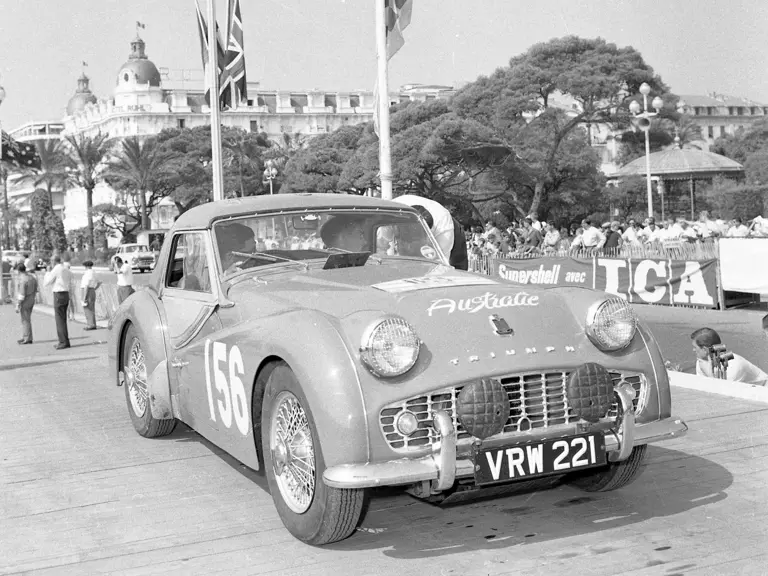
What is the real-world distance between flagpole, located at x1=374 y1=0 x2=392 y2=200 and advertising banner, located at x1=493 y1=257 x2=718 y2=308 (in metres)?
4.85

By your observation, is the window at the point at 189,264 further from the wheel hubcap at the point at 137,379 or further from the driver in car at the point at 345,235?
the driver in car at the point at 345,235

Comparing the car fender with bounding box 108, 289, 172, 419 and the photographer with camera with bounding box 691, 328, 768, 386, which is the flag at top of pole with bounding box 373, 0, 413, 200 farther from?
the car fender with bounding box 108, 289, 172, 419

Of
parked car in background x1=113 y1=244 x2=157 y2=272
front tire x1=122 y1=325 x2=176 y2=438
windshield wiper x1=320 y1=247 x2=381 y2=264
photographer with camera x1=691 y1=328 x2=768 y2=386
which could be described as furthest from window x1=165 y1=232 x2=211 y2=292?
parked car in background x1=113 y1=244 x2=157 y2=272

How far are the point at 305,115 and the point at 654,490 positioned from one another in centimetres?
13577

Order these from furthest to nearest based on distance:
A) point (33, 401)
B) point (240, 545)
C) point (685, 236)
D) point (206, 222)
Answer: point (685, 236), point (33, 401), point (206, 222), point (240, 545)

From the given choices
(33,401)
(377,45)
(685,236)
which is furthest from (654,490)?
(685,236)

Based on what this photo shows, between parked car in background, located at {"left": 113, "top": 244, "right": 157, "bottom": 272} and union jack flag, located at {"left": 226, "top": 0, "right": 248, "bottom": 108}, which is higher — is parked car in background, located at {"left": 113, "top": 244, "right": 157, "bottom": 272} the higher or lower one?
the lower one

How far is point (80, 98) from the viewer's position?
164250mm

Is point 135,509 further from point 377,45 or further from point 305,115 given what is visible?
point 305,115

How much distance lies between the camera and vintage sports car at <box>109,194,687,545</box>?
162 inches

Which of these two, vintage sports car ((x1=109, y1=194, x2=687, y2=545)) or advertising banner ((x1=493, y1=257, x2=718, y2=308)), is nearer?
vintage sports car ((x1=109, y1=194, x2=687, y2=545))

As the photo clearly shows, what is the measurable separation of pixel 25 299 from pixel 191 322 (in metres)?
11.3

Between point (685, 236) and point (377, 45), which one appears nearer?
point (377, 45)

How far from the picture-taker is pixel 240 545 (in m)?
4.57
